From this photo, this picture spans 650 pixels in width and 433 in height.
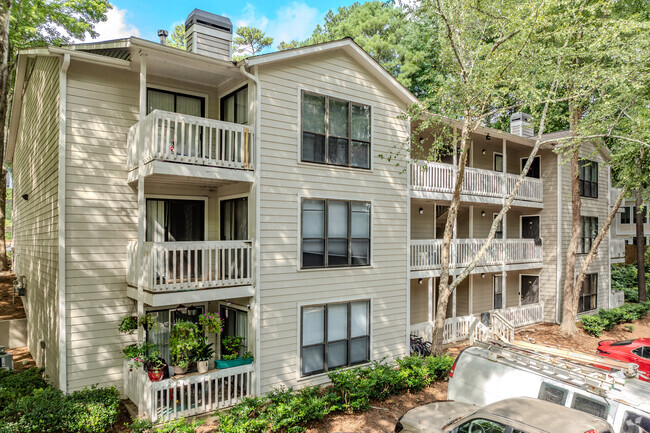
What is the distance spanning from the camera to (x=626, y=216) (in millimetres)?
41750

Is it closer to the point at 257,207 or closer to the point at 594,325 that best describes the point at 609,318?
the point at 594,325

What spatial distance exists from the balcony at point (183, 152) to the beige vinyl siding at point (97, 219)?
1.78 ft

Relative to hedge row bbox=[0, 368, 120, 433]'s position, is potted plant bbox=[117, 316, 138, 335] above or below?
above

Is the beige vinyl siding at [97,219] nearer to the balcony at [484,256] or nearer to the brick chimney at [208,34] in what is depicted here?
the brick chimney at [208,34]

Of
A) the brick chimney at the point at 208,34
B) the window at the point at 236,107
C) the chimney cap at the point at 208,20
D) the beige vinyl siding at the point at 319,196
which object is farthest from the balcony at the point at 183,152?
the chimney cap at the point at 208,20

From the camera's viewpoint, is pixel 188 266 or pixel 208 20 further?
pixel 208 20

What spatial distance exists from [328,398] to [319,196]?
492 centimetres

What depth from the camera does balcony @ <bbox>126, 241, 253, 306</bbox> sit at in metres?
8.20

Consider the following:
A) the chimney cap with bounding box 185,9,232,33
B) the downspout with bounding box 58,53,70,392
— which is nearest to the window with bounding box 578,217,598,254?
the chimney cap with bounding box 185,9,232,33

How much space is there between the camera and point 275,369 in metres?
9.72

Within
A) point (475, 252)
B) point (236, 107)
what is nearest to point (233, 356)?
point (236, 107)

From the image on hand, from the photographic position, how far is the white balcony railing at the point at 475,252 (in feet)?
45.3

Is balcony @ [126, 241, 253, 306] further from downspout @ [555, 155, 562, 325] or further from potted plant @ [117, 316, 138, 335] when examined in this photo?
downspout @ [555, 155, 562, 325]

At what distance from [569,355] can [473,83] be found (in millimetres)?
7205
